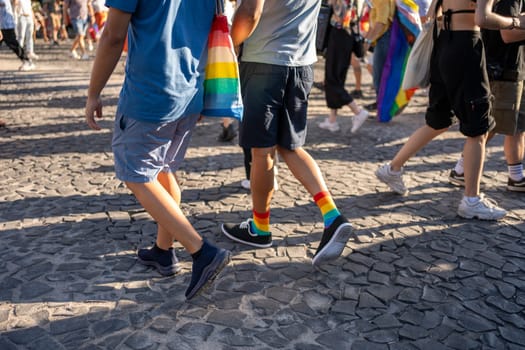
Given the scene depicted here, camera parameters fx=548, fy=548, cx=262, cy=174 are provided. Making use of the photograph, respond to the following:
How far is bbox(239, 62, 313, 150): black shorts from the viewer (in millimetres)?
2996

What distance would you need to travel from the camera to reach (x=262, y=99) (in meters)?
3.01

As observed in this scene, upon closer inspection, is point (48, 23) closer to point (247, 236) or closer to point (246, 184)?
point (246, 184)

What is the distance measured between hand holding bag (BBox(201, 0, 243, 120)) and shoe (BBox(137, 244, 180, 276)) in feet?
2.81

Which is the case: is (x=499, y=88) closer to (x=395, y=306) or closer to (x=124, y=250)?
(x=395, y=306)

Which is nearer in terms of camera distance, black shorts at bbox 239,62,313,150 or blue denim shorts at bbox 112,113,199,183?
blue denim shorts at bbox 112,113,199,183

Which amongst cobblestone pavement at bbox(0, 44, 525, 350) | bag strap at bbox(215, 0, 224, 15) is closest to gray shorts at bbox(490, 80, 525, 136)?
cobblestone pavement at bbox(0, 44, 525, 350)

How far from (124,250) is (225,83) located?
130cm

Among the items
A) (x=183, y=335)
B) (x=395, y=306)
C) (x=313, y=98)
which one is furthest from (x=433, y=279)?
(x=313, y=98)

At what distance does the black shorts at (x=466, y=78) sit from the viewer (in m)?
3.62

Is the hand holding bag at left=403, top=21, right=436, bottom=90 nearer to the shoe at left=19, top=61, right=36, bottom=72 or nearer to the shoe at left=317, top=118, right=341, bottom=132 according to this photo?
the shoe at left=317, top=118, right=341, bottom=132

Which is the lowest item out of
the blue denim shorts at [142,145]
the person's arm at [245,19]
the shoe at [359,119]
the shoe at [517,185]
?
the shoe at [517,185]

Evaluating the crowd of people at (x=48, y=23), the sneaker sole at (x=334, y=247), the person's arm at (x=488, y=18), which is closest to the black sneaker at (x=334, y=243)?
the sneaker sole at (x=334, y=247)

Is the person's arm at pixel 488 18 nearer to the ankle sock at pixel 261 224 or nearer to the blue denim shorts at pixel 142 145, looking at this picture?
the ankle sock at pixel 261 224

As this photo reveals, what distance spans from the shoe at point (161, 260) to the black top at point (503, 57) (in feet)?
8.99
